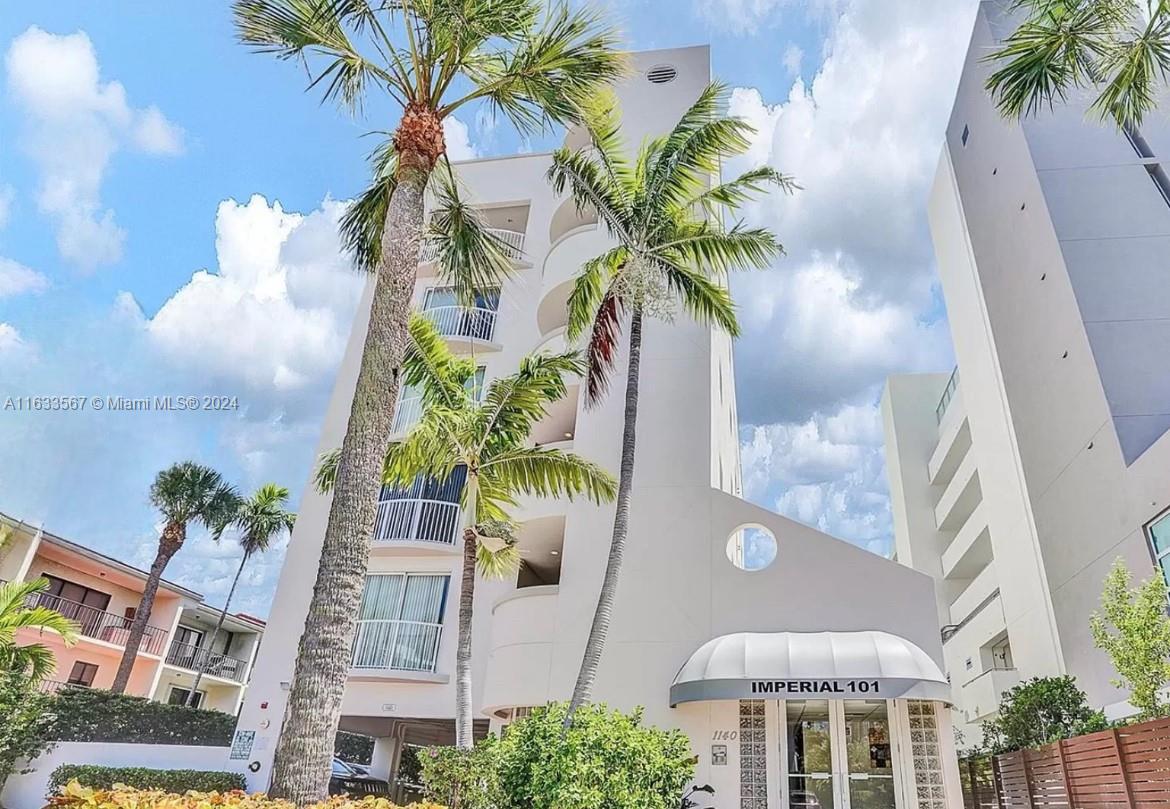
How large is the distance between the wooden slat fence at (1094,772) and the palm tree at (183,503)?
31083 millimetres

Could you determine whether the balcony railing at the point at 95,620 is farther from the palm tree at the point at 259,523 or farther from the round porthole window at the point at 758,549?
the round porthole window at the point at 758,549

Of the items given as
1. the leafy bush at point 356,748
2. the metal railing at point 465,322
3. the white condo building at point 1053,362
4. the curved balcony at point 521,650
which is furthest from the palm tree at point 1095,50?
the leafy bush at point 356,748

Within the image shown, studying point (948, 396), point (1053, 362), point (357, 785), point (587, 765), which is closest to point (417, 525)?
point (357, 785)

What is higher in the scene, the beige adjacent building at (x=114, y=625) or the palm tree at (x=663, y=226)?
the palm tree at (x=663, y=226)

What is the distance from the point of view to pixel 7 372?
58.6 feet

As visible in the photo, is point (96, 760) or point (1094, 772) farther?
point (96, 760)

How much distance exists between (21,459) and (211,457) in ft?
42.7

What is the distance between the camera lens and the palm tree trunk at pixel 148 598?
88.9 ft

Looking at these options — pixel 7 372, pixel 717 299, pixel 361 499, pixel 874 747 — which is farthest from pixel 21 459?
pixel 874 747

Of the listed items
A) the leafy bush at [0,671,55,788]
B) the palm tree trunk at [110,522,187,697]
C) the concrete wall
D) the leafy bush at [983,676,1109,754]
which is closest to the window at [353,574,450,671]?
the concrete wall

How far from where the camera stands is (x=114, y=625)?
3312 cm

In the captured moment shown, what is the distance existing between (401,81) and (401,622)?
14.6 metres

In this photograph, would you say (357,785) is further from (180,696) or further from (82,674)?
(180,696)

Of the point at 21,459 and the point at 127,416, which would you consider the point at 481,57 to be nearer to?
the point at 127,416
